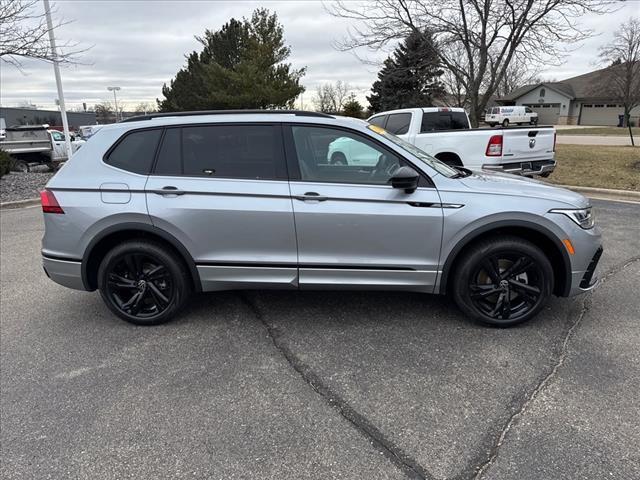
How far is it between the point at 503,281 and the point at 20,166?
17629mm

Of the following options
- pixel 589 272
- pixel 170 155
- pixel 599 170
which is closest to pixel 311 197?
pixel 170 155

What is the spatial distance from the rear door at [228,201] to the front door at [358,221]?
13 cm

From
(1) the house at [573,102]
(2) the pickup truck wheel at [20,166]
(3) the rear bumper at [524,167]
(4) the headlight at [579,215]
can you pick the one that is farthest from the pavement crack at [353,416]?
(1) the house at [573,102]

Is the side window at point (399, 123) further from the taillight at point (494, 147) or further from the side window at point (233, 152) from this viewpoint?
the side window at point (233, 152)

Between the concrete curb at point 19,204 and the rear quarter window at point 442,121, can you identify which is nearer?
the rear quarter window at point 442,121

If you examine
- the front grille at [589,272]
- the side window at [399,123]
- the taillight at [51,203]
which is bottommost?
the front grille at [589,272]

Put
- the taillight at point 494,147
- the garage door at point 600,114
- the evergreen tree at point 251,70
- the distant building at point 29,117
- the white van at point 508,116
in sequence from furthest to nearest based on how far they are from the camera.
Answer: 1. the distant building at point 29,117
2. the garage door at point 600,114
3. the white van at point 508,116
4. the evergreen tree at point 251,70
5. the taillight at point 494,147

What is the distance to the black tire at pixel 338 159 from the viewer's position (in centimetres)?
376

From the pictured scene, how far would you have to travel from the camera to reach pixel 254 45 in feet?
102

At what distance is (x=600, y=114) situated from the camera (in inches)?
2141

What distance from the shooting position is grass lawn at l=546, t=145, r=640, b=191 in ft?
36.1

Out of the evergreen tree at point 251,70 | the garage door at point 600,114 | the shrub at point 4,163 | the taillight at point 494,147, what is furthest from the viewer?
the garage door at point 600,114

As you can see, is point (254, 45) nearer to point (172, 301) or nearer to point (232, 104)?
point (232, 104)

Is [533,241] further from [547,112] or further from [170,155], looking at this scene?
[547,112]
